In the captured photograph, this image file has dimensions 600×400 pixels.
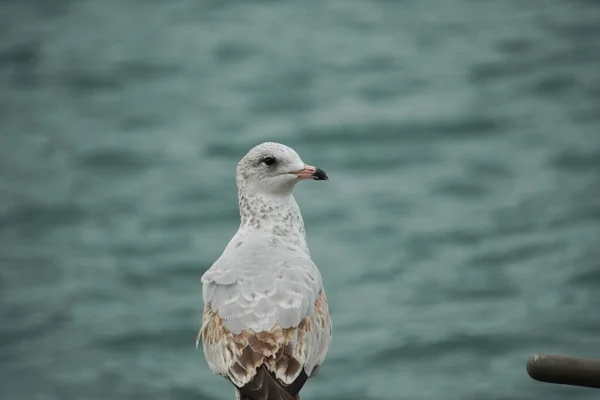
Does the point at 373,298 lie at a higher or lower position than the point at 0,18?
lower

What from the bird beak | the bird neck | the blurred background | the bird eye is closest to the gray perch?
the bird neck

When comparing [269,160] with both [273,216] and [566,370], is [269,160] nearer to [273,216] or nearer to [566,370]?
[273,216]

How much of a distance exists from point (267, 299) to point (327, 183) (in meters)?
10.6

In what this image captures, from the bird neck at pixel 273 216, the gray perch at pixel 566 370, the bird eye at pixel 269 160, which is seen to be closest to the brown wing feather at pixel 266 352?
the bird neck at pixel 273 216

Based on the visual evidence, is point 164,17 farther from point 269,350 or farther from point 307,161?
point 269,350

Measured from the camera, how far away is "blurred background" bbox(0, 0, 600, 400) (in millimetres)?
13219

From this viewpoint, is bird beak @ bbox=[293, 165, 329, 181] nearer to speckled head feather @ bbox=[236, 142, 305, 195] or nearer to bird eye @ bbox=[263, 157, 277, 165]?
speckled head feather @ bbox=[236, 142, 305, 195]

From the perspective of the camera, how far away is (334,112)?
18328 millimetres

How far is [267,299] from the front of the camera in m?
6.04

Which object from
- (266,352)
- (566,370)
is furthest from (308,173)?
(566,370)

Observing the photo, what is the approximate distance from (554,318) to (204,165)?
5.74 m

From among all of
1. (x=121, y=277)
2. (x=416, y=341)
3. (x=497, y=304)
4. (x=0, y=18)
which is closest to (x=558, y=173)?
(x=497, y=304)

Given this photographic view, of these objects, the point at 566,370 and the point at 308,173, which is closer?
the point at 566,370

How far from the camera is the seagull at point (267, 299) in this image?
5836 mm
